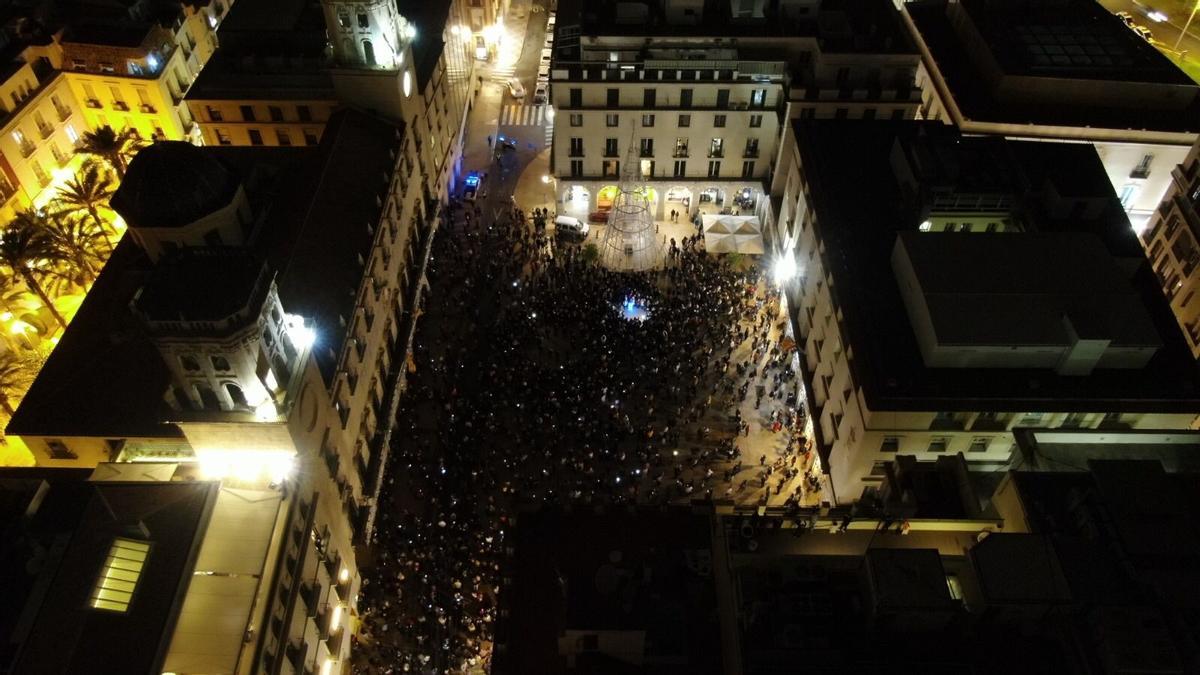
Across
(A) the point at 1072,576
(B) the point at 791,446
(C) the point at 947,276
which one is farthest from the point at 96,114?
(A) the point at 1072,576

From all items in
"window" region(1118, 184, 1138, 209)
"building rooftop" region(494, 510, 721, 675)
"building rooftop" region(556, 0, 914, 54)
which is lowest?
"building rooftop" region(494, 510, 721, 675)

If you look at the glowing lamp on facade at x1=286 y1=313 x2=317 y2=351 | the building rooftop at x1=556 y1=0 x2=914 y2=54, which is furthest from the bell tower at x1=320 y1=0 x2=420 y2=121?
the glowing lamp on facade at x1=286 y1=313 x2=317 y2=351

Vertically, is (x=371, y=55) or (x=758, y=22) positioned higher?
(x=758, y=22)

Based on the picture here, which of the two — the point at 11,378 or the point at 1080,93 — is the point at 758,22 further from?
the point at 11,378

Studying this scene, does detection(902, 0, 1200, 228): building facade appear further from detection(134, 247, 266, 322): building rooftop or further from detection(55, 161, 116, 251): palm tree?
detection(55, 161, 116, 251): palm tree

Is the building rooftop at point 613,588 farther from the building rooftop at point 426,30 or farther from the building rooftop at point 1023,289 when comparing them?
the building rooftop at point 426,30

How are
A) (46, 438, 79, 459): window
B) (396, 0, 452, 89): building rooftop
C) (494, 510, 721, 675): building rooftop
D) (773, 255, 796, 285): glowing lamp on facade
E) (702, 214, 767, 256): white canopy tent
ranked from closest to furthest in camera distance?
1. (494, 510, 721, 675): building rooftop
2. (46, 438, 79, 459): window
3. (773, 255, 796, 285): glowing lamp on facade
4. (702, 214, 767, 256): white canopy tent
5. (396, 0, 452, 89): building rooftop

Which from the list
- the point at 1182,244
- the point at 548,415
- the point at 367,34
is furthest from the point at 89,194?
the point at 1182,244
